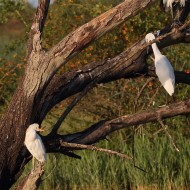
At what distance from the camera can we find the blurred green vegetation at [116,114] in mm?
9570

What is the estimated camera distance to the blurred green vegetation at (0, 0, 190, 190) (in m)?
9.57

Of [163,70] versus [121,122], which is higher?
[163,70]

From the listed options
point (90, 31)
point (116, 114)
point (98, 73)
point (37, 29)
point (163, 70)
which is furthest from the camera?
point (116, 114)

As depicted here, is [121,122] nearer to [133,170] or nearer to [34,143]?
[34,143]

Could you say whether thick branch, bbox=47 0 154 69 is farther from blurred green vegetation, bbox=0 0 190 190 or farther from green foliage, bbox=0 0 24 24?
green foliage, bbox=0 0 24 24

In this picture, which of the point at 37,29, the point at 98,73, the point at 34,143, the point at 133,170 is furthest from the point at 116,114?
the point at 34,143

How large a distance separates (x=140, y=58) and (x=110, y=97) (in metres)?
4.04

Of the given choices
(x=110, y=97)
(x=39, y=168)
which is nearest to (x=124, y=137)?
(x=110, y=97)

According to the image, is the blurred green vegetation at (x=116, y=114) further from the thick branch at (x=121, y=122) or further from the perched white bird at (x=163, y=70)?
the thick branch at (x=121, y=122)

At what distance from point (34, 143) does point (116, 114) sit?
542 cm

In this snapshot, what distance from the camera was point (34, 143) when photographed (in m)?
6.21

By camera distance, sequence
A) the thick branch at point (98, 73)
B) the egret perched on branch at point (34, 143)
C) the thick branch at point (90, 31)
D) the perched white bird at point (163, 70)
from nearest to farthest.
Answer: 1. the egret perched on branch at point (34, 143)
2. the thick branch at point (90, 31)
3. the thick branch at point (98, 73)
4. the perched white bird at point (163, 70)

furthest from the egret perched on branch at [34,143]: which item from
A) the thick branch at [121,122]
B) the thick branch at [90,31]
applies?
the thick branch at [90,31]

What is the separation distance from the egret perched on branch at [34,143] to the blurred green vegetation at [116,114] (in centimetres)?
148
